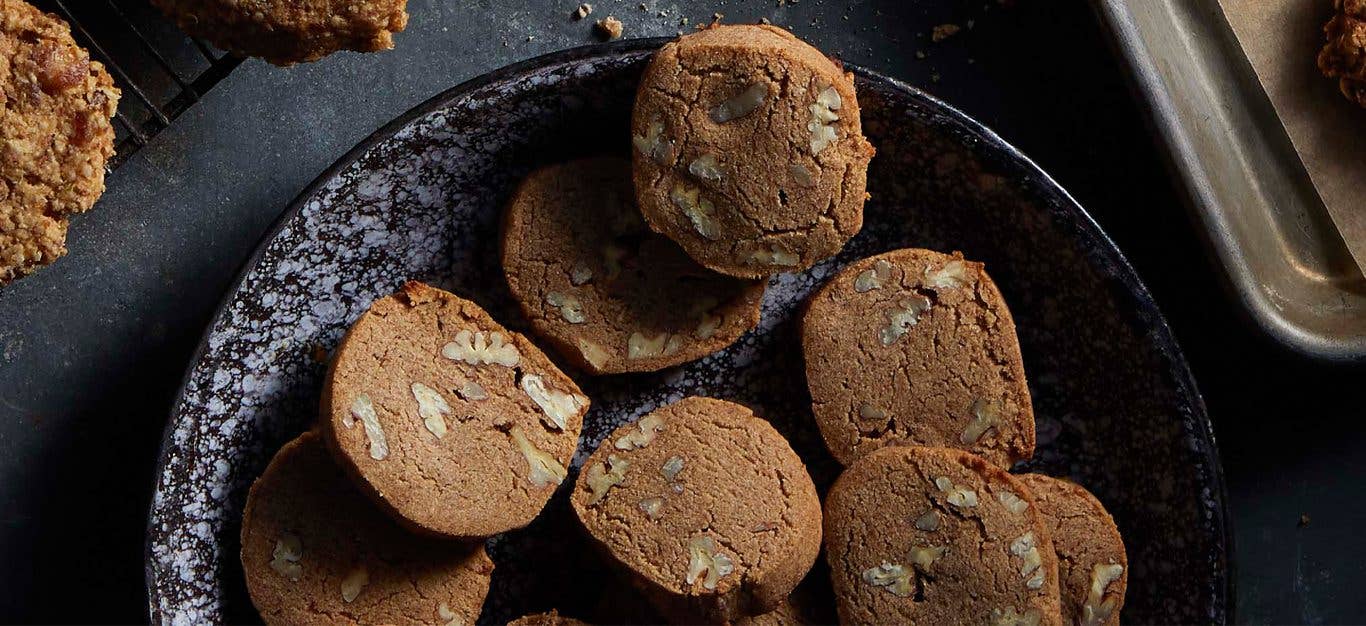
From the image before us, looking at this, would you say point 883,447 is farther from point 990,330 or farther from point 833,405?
point 990,330

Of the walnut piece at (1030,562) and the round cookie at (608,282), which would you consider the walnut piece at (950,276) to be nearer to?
the round cookie at (608,282)

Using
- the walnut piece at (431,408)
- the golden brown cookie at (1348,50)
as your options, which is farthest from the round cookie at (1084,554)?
the walnut piece at (431,408)

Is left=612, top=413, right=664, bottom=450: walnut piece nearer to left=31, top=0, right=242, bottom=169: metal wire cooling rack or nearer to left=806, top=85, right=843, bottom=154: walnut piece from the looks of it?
left=806, top=85, right=843, bottom=154: walnut piece

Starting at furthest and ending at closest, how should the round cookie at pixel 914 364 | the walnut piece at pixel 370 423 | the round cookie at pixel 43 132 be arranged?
the round cookie at pixel 914 364
the walnut piece at pixel 370 423
the round cookie at pixel 43 132

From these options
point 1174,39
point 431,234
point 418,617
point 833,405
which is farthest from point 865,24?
point 418,617

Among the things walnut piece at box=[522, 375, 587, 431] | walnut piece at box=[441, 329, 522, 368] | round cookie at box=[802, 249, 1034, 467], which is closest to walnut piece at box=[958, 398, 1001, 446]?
round cookie at box=[802, 249, 1034, 467]
